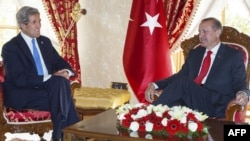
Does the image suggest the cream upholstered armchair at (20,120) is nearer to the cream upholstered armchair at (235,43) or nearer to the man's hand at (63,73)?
the man's hand at (63,73)

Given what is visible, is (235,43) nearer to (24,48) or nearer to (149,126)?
(149,126)

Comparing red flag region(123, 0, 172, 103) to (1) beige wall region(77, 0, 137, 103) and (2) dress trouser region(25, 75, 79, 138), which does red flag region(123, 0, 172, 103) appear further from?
(2) dress trouser region(25, 75, 79, 138)

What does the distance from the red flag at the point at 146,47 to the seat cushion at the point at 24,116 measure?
124 centimetres

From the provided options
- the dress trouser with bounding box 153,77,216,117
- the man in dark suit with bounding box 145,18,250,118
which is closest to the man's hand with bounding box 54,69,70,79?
the man in dark suit with bounding box 145,18,250,118

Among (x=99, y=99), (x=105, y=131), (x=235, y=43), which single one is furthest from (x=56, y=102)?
(x=235, y=43)

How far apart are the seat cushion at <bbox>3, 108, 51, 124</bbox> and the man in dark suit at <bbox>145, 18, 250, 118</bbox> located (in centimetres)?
88

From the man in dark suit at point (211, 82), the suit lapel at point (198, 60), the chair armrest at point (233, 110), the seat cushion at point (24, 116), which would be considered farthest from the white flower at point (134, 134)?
the suit lapel at point (198, 60)

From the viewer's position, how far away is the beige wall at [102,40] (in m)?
4.91

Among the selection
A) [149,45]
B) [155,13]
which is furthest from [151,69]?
[155,13]

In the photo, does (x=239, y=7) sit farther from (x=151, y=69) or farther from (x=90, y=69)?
(x=90, y=69)

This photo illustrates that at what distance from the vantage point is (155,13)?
437 centimetres

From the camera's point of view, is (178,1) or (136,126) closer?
(136,126)

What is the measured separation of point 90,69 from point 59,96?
170 cm

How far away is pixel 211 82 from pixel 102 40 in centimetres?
186
